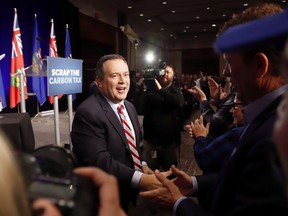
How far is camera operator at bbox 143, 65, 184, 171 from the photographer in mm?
3107

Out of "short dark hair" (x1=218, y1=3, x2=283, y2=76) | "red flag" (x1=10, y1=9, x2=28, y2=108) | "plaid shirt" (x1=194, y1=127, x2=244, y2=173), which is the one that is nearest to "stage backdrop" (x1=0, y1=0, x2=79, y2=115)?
"red flag" (x1=10, y1=9, x2=28, y2=108)

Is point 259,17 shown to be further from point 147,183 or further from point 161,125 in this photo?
point 161,125

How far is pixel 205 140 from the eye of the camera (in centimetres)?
161

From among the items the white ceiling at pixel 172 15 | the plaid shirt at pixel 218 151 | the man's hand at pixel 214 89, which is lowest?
the plaid shirt at pixel 218 151

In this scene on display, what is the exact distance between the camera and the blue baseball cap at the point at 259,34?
1.21 feet

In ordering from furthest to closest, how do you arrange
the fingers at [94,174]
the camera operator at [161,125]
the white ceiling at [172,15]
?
1. the white ceiling at [172,15]
2. the camera operator at [161,125]
3. the fingers at [94,174]

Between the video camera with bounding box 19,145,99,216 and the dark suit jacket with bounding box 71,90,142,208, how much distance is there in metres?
0.98

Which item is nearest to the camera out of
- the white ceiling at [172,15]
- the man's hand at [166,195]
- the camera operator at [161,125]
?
the man's hand at [166,195]

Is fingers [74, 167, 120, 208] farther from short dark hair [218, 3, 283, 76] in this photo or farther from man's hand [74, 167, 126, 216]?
short dark hair [218, 3, 283, 76]

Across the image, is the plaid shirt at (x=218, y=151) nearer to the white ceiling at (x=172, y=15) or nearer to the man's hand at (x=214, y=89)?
the man's hand at (x=214, y=89)

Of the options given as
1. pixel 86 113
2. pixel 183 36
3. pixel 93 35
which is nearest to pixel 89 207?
pixel 86 113

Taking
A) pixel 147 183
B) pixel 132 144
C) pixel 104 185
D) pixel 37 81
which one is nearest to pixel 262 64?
pixel 104 185

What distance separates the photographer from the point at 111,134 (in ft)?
5.17

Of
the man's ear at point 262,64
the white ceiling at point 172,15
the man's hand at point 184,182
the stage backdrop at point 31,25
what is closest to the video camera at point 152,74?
the man's hand at point 184,182
